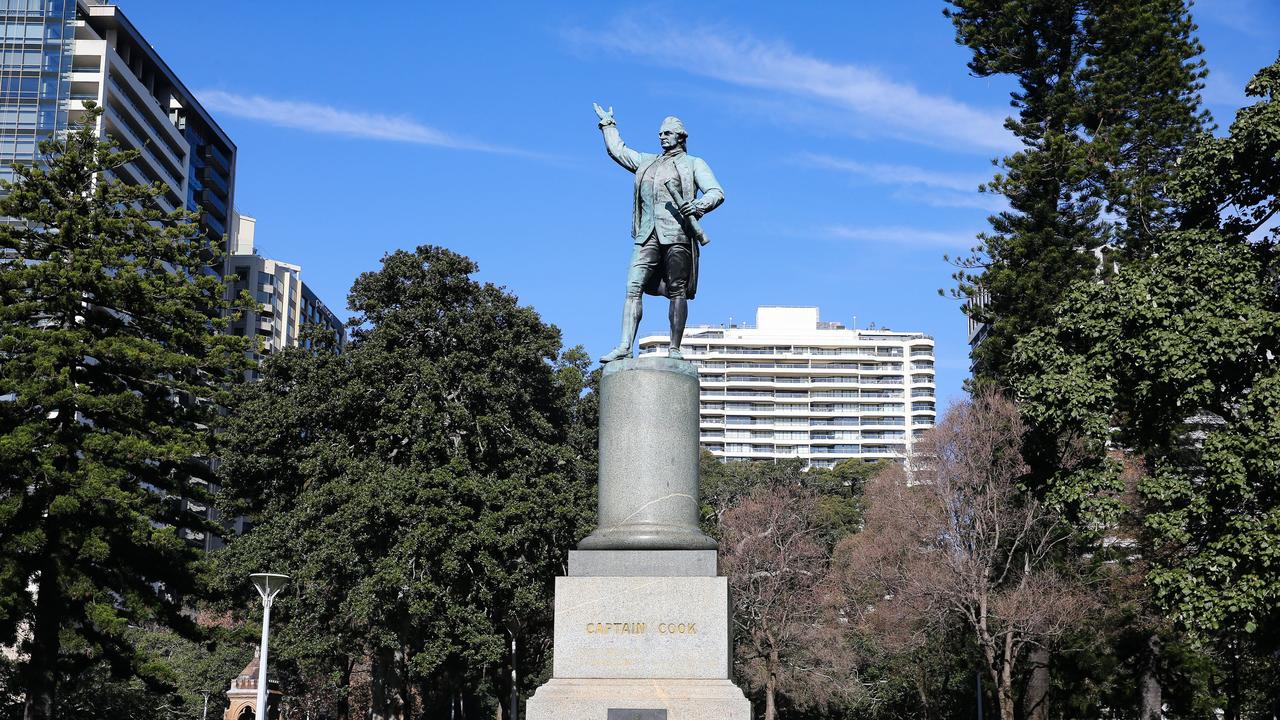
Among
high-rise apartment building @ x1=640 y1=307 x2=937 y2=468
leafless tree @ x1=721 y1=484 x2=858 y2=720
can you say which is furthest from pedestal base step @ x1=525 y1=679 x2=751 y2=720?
high-rise apartment building @ x1=640 y1=307 x2=937 y2=468

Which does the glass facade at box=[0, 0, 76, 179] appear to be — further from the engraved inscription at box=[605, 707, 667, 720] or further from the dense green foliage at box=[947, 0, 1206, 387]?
the engraved inscription at box=[605, 707, 667, 720]

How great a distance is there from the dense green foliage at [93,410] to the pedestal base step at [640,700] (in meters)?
14.0

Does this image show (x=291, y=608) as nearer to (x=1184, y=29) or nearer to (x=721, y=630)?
(x=721, y=630)

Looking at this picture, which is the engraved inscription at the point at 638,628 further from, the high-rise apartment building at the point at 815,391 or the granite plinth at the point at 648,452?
the high-rise apartment building at the point at 815,391

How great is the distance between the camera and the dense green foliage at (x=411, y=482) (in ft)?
111

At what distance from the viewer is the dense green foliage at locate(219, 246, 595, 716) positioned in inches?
1332

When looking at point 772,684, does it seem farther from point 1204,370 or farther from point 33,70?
point 33,70

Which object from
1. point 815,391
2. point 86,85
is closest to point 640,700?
point 86,85

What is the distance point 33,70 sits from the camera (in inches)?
2803

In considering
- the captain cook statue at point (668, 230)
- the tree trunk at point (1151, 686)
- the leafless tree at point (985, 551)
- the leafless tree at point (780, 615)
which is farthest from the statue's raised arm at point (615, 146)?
the leafless tree at point (780, 615)

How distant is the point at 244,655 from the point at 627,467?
3832 cm

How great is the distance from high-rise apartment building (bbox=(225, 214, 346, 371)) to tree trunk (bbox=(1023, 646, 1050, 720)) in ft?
242

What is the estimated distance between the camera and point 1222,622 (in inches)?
831

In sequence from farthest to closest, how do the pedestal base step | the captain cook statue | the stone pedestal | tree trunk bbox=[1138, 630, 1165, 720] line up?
tree trunk bbox=[1138, 630, 1165, 720] → the captain cook statue → the stone pedestal → the pedestal base step
